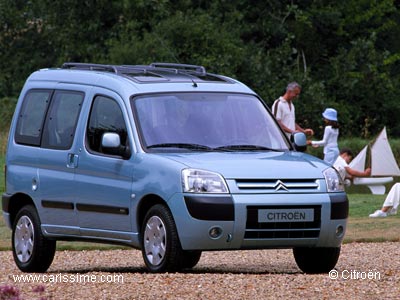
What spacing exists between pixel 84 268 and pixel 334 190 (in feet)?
10.3

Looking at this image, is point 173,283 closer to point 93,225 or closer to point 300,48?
point 93,225

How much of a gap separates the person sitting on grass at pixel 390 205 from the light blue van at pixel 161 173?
6836 mm

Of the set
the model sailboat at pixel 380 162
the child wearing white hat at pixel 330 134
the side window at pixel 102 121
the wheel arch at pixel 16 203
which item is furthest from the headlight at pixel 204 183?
the model sailboat at pixel 380 162

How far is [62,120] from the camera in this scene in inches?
504

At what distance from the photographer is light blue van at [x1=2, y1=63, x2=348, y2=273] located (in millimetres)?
11000

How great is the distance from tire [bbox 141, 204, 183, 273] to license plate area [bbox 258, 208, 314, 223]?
27.7 inches

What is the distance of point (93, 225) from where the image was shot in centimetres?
1220

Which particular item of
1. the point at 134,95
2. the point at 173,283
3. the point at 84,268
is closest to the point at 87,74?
the point at 134,95

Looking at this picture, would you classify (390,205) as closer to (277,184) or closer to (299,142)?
(299,142)

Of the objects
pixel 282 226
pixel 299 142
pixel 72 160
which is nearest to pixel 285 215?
pixel 282 226

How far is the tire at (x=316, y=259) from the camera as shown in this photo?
1189cm

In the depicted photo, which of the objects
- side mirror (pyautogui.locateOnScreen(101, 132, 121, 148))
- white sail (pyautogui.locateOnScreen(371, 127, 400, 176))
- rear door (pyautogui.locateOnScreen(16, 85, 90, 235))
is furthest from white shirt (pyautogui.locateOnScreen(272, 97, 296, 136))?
white sail (pyautogui.locateOnScreen(371, 127, 400, 176))

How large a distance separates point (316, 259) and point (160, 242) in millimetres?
1587

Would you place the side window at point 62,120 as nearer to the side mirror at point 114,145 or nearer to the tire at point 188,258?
the side mirror at point 114,145
